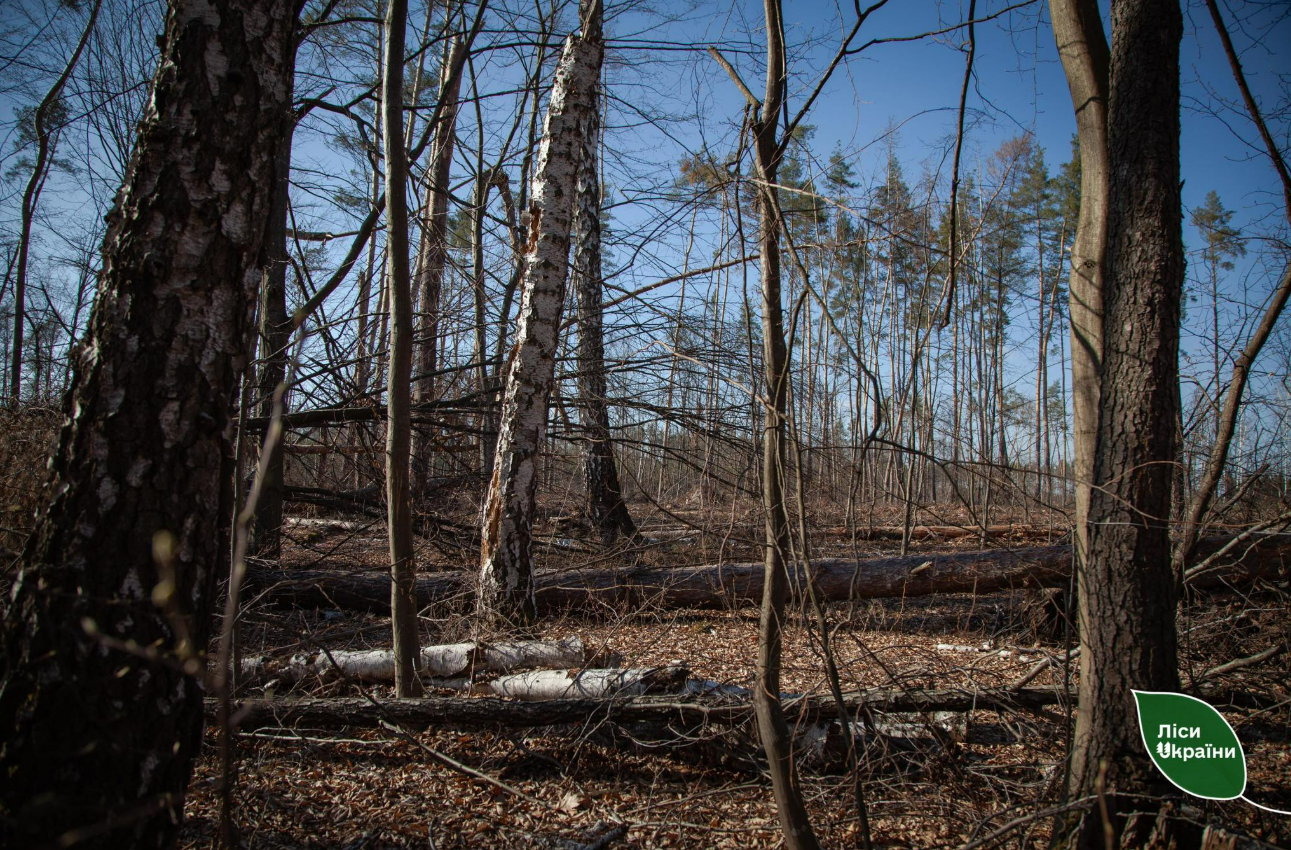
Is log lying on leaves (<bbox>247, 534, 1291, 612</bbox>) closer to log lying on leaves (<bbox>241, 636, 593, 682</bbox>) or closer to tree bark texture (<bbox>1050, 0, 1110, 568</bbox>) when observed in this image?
log lying on leaves (<bbox>241, 636, 593, 682</bbox>)

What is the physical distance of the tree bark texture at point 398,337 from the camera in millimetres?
2732

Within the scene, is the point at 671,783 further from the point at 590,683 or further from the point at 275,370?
the point at 275,370

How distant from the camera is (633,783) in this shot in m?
2.74

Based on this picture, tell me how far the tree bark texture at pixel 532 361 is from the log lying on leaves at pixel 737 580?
67cm

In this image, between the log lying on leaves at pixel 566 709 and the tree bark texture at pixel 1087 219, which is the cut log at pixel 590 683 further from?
the tree bark texture at pixel 1087 219

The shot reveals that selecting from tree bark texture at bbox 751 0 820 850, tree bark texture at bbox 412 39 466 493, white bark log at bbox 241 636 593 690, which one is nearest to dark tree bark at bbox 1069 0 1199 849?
tree bark texture at bbox 751 0 820 850

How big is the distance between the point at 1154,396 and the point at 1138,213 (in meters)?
0.62

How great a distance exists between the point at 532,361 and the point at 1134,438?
3122 mm

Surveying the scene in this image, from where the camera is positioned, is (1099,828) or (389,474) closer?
(1099,828)

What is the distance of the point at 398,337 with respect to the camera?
8.88 feet

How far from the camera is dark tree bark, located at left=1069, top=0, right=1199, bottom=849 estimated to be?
6.54 ft

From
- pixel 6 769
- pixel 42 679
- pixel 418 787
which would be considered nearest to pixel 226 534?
pixel 42 679

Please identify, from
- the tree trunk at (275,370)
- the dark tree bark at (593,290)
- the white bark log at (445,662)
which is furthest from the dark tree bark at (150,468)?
the dark tree bark at (593,290)

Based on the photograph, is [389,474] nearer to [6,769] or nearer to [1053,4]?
[6,769]
